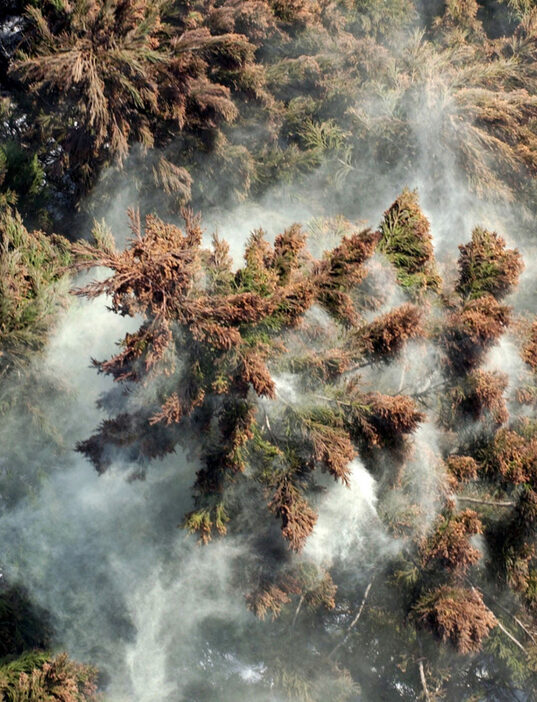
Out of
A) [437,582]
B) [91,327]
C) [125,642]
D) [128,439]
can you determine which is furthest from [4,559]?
[437,582]

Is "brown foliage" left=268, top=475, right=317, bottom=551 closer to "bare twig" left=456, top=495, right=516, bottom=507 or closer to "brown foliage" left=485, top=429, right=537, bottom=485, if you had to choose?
"bare twig" left=456, top=495, right=516, bottom=507

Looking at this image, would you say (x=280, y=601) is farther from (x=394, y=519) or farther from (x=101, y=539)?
(x=101, y=539)

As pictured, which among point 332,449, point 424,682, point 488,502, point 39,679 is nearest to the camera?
point 332,449

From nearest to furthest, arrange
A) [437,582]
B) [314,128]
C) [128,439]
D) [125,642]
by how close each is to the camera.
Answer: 1. [128,439]
2. [437,582]
3. [125,642]
4. [314,128]

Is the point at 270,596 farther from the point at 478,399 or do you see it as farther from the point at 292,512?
the point at 478,399

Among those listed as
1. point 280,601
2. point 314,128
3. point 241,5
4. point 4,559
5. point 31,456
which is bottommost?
point 4,559

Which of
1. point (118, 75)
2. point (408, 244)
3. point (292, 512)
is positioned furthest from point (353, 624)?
point (118, 75)

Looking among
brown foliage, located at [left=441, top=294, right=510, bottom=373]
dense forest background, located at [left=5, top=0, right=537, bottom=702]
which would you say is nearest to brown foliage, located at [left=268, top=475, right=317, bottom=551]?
dense forest background, located at [left=5, top=0, right=537, bottom=702]
